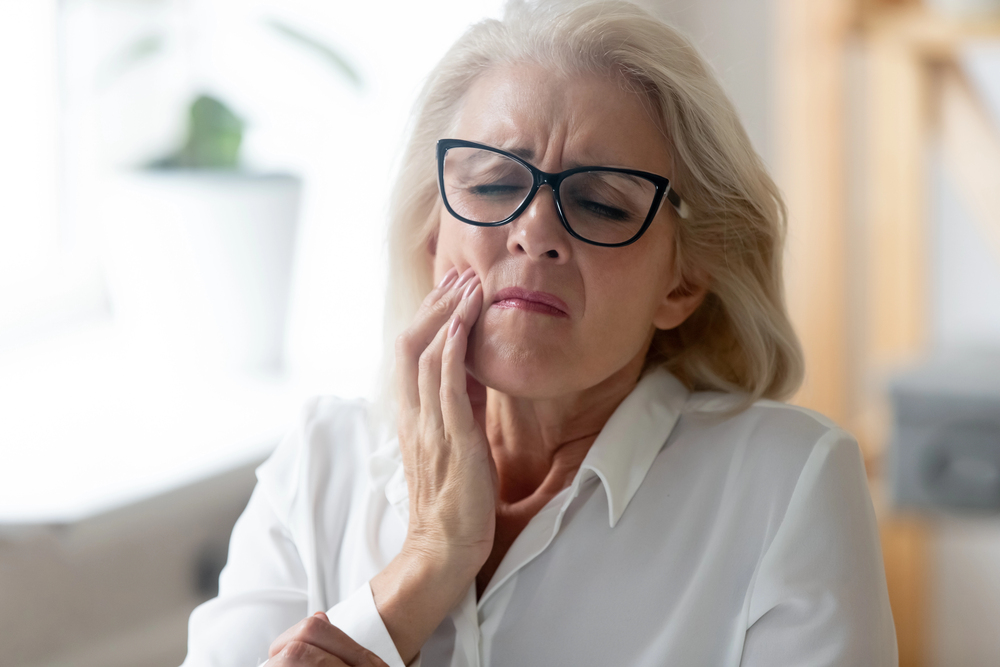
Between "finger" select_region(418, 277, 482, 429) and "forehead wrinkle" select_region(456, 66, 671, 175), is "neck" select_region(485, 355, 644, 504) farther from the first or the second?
"forehead wrinkle" select_region(456, 66, 671, 175)

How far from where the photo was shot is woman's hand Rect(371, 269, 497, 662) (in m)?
1.10

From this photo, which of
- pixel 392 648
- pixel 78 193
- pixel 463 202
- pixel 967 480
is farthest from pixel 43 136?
pixel 967 480

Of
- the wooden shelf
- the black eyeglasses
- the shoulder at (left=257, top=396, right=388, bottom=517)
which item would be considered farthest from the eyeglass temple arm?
the wooden shelf

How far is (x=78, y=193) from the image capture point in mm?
2154

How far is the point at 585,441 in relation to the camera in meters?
1.26

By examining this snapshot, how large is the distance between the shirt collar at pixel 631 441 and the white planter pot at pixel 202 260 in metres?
0.97

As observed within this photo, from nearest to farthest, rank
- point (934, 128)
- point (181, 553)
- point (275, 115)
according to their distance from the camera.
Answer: point (181, 553), point (275, 115), point (934, 128)

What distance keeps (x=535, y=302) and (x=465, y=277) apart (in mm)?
103

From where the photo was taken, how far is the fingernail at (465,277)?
1.14 metres

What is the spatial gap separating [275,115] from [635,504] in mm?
1610

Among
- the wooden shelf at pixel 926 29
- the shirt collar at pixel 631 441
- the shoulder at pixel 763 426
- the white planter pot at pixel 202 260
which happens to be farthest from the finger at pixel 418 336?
the wooden shelf at pixel 926 29

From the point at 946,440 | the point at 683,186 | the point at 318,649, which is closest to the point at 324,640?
the point at 318,649

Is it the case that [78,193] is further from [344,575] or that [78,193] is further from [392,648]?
[392,648]

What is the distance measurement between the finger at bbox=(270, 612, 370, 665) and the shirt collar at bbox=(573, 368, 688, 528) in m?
0.31
